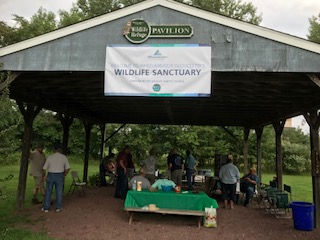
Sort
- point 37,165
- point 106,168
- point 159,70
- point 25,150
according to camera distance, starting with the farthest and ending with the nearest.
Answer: point 106,168
point 37,165
point 25,150
point 159,70

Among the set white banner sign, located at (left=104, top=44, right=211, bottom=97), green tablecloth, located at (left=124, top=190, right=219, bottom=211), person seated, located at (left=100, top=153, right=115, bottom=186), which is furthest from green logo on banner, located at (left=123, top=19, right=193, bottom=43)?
person seated, located at (left=100, top=153, right=115, bottom=186)

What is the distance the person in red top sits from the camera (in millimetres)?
9586

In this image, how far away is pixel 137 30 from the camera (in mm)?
5844

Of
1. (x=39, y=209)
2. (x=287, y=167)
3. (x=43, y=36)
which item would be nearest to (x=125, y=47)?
(x=43, y=36)

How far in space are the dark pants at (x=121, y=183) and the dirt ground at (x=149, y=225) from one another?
1.00 m

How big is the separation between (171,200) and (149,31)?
3.88 m

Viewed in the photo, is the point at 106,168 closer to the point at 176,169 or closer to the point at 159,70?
the point at 176,169

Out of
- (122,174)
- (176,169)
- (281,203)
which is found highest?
(176,169)

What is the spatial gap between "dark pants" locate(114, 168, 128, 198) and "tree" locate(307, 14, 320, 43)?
87.4ft

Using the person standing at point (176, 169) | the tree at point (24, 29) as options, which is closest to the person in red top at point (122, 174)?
the person standing at point (176, 169)

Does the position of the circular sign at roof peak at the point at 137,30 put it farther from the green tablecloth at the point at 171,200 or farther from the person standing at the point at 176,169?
the person standing at the point at 176,169

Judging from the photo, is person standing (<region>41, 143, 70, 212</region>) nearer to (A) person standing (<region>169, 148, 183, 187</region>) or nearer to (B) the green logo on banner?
(B) the green logo on banner

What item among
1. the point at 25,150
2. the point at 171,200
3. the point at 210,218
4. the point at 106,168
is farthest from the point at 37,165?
the point at 210,218

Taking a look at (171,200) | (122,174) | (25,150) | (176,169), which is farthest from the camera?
(176,169)
